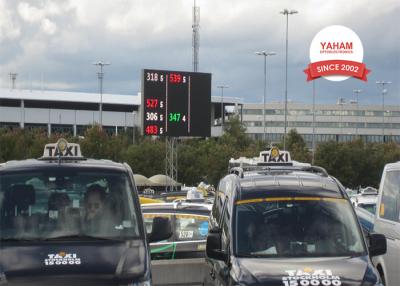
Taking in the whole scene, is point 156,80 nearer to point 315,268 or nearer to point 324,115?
point 315,268

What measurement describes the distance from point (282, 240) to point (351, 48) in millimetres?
44974

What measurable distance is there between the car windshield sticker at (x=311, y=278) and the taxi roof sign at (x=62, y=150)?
275 centimetres

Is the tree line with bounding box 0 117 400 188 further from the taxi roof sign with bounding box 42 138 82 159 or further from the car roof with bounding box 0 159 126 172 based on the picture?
the car roof with bounding box 0 159 126 172

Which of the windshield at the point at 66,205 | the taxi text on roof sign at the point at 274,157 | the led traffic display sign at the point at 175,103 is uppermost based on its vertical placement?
the led traffic display sign at the point at 175,103

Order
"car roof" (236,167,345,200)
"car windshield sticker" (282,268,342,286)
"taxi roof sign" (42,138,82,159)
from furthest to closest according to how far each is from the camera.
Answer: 1. "taxi roof sign" (42,138,82,159)
2. "car roof" (236,167,345,200)
3. "car windshield sticker" (282,268,342,286)

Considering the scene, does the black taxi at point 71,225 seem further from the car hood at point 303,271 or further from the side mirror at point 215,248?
the car hood at point 303,271

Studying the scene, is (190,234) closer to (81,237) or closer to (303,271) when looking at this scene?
(81,237)

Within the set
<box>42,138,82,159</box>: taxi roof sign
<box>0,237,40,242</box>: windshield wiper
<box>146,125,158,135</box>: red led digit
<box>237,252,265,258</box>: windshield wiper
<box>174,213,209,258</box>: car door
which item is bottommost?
<box>174,213,209,258</box>: car door

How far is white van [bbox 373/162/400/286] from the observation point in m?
9.37

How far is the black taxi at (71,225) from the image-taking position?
20.4 ft

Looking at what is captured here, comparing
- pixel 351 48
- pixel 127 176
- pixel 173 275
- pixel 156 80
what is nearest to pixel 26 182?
pixel 127 176

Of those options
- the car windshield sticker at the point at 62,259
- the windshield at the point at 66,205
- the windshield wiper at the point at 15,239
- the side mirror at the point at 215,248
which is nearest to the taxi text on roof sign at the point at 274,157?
the side mirror at the point at 215,248

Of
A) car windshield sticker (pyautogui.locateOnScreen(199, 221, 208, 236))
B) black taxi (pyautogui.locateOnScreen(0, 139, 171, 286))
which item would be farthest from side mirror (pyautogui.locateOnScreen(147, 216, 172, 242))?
car windshield sticker (pyautogui.locateOnScreen(199, 221, 208, 236))

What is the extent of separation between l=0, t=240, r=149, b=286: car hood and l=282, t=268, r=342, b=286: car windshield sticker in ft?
3.99
